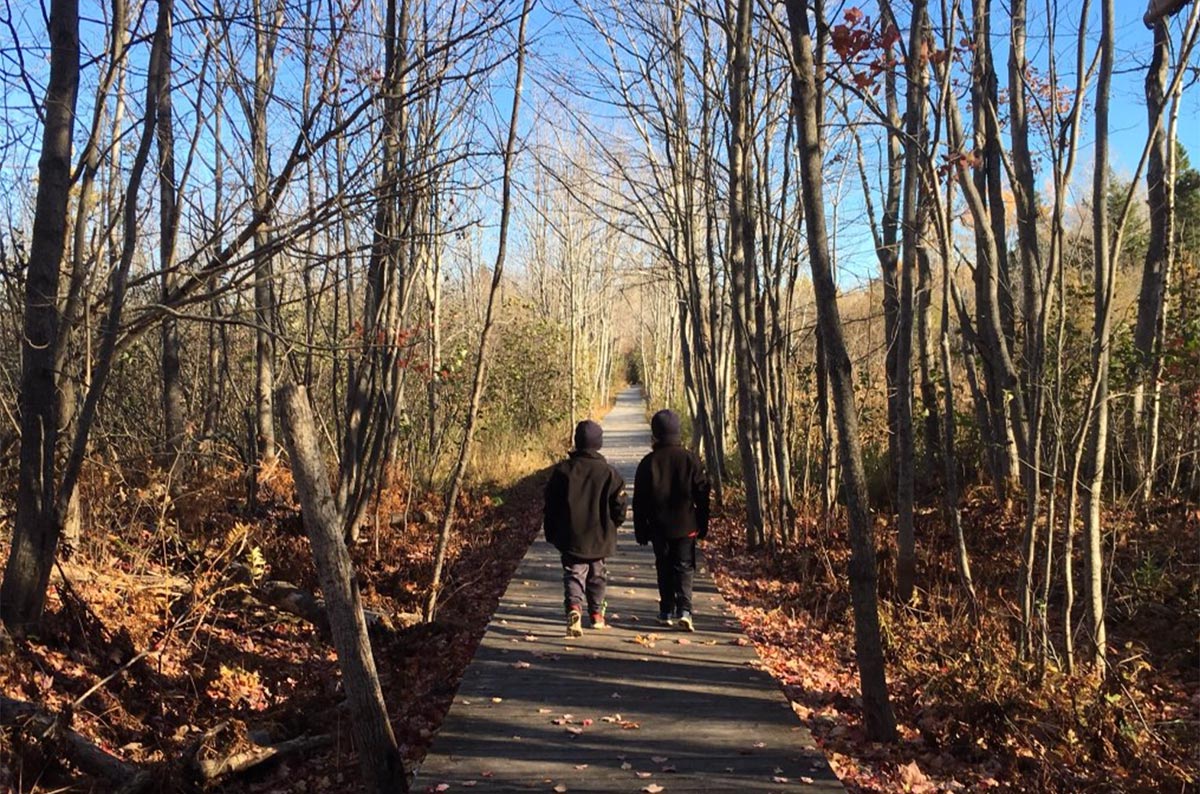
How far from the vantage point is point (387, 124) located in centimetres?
667

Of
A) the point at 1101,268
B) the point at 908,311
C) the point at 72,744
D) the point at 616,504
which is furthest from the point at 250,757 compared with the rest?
the point at 1101,268

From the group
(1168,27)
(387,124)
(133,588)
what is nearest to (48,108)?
(387,124)

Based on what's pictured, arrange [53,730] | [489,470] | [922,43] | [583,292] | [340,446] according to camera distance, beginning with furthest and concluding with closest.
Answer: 1. [583,292]
2. [489,470]
3. [340,446]
4. [922,43]
5. [53,730]

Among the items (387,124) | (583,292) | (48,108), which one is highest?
(583,292)

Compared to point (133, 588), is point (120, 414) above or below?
above

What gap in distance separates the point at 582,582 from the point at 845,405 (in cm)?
277

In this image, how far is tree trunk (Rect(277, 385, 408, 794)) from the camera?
347cm

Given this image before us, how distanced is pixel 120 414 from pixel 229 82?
269 inches

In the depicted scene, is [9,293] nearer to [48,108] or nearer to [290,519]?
[48,108]

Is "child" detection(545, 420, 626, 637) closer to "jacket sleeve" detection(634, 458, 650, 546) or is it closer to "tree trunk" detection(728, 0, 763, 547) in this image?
"jacket sleeve" detection(634, 458, 650, 546)

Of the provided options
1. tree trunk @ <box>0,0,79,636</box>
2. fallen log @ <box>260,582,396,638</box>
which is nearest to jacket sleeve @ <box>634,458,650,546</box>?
fallen log @ <box>260,582,396,638</box>

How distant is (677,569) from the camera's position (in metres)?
6.35

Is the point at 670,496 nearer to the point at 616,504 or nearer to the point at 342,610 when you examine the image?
the point at 616,504

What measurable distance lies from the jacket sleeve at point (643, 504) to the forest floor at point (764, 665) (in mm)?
1234
